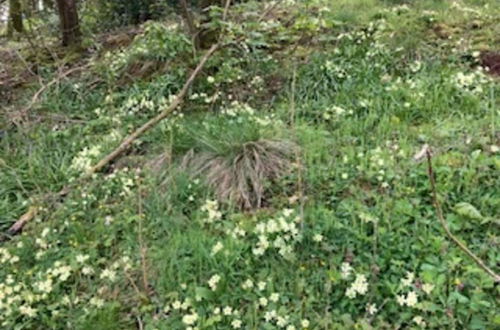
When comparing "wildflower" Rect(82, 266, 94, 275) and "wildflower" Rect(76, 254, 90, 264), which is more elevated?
"wildflower" Rect(76, 254, 90, 264)

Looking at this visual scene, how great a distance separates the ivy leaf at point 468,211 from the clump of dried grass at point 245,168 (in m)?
0.98

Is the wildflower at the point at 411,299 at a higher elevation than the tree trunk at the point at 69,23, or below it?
below

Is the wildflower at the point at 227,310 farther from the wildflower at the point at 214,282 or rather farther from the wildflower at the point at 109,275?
the wildflower at the point at 109,275

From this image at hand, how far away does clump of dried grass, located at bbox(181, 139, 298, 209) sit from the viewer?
286cm

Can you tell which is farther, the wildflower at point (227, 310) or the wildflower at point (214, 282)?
the wildflower at point (214, 282)

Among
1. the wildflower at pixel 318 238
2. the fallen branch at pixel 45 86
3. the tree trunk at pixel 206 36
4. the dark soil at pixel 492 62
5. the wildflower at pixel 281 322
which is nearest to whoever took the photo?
the wildflower at pixel 281 322

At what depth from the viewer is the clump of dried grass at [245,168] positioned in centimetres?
286

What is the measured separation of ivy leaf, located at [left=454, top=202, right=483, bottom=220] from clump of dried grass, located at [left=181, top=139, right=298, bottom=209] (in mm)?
984

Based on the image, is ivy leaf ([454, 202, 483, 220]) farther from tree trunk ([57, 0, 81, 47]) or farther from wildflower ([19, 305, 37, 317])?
tree trunk ([57, 0, 81, 47])

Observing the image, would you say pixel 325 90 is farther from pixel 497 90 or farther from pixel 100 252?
pixel 100 252

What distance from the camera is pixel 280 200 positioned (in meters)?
2.78

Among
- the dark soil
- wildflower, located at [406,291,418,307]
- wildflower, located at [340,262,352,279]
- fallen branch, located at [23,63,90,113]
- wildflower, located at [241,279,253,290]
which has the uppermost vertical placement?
the dark soil

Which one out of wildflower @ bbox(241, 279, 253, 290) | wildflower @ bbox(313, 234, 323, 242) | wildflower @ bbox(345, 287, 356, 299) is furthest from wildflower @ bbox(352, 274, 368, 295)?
wildflower @ bbox(241, 279, 253, 290)

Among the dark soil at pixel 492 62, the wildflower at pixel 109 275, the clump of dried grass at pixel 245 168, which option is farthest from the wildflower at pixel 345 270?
the dark soil at pixel 492 62
